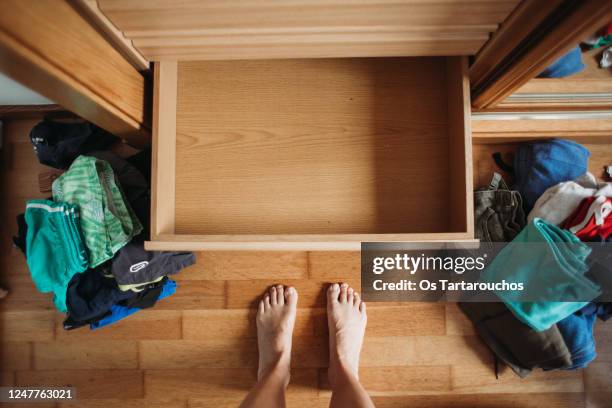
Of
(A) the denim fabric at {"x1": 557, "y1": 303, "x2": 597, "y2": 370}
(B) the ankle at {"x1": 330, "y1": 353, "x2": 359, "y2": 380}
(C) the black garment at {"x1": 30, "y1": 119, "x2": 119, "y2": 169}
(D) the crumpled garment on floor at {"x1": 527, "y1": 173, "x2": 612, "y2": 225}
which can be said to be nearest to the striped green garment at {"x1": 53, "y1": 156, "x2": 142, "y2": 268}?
(C) the black garment at {"x1": 30, "y1": 119, "x2": 119, "y2": 169}

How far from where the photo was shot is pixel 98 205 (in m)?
0.85

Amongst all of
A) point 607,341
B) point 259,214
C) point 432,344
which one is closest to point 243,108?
point 259,214

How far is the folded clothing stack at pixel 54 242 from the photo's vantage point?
820 mm

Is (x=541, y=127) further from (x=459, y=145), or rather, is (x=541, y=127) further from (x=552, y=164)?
(x=459, y=145)

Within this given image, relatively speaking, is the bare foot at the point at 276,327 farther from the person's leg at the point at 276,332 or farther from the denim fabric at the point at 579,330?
the denim fabric at the point at 579,330

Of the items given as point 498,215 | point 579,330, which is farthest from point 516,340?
point 498,215

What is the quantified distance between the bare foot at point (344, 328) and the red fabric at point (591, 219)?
700mm

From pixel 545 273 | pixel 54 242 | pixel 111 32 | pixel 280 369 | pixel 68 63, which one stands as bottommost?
pixel 280 369

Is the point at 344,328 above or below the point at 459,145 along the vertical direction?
below

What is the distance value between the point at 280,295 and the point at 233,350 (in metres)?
0.28

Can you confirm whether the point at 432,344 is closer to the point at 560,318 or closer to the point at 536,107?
the point at 560,318

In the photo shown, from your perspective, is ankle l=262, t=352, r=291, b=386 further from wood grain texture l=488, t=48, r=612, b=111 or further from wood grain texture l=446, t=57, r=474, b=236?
wood grain texture l=488, t=48, r=612, b=111

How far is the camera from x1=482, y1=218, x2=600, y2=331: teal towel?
0.92 m

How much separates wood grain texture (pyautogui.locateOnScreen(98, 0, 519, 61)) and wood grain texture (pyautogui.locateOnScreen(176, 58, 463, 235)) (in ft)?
0.36
